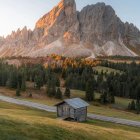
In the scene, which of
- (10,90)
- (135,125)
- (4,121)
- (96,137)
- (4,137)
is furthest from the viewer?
(10,90)

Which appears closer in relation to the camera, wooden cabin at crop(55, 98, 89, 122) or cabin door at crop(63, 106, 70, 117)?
wooden cabin at crop(55, 98, 89, 122)

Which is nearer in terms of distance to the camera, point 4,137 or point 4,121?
point 4,137

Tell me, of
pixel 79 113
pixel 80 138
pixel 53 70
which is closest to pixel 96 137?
pixel 80 138

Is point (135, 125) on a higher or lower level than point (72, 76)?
lower

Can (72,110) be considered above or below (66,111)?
above

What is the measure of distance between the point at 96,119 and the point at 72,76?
95.5m

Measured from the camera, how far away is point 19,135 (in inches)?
1367

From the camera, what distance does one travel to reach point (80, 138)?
3897 cm

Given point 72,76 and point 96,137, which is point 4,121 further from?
point 72,76

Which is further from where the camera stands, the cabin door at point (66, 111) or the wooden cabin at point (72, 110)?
the cabin door at point (66, 111)

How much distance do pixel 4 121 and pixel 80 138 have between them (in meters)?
9.99

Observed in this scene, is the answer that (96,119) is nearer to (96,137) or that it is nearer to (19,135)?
(96,137)

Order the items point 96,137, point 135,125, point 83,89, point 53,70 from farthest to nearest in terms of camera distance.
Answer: point 53,70 < point 83,89 < point 135,125 < point 96,137

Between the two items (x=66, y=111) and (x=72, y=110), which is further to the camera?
(x=66, y=111)
